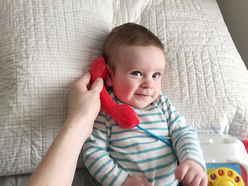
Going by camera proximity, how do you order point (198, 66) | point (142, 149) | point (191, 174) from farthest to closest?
point (198, 66) → point (142, 149) → point (191, 174)

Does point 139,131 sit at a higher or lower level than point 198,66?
lower

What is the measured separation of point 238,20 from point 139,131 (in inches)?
41.4

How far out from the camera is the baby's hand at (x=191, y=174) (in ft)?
2.36

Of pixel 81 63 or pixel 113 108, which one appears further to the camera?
pixel 81 63

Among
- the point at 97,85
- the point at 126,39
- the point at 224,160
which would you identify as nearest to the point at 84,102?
the point at 97,85

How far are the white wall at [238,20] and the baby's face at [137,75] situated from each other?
83 centimetres

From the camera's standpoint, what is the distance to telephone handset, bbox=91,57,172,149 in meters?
0.85

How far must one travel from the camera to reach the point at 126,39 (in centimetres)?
94

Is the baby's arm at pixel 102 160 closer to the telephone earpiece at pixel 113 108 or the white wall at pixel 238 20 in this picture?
the telephone earpiece at pixel 113 108

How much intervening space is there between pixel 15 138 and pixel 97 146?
0.30 m

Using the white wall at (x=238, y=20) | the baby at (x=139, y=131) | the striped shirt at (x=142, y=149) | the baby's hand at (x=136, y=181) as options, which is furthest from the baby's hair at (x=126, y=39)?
the white wall at (x=238, y=20)

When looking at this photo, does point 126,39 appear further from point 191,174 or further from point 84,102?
point 191,174

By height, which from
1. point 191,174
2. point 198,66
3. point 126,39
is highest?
point 126,39

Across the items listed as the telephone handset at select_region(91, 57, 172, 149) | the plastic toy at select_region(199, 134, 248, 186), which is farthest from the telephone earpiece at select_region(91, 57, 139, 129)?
the plastic toy at select_region(199, 134, 248, 186)
